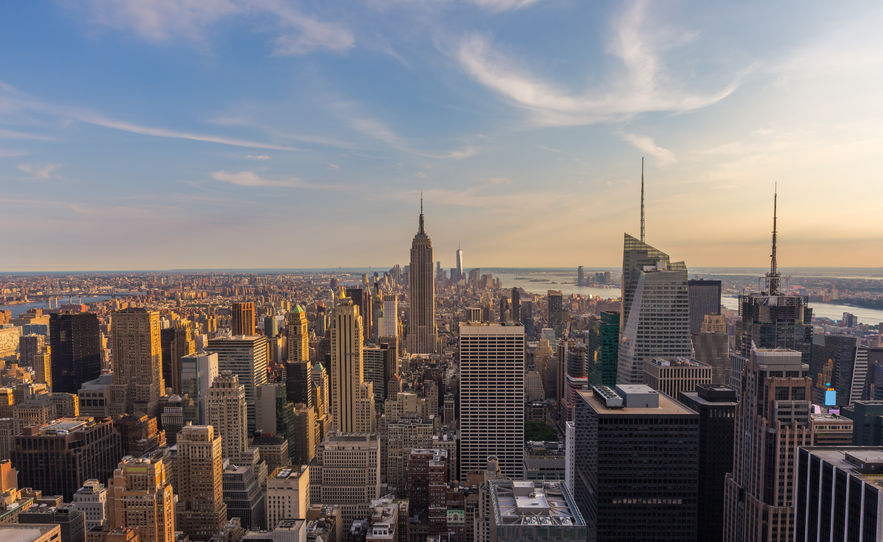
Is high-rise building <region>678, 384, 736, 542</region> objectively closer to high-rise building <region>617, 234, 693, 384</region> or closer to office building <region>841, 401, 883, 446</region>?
office building <region>841, 401, 883, 446</region>

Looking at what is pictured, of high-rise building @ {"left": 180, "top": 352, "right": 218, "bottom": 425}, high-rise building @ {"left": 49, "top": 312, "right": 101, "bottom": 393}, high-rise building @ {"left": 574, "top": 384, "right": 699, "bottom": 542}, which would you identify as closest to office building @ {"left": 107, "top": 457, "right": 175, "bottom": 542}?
high-rise building @ {"left": 574, "top": 384, "right": 699, "bottom": 542}

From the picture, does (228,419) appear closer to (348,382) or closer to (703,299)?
(348,382)

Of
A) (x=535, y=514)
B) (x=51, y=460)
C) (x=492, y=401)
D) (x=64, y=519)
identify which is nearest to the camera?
(x=535, y=514)

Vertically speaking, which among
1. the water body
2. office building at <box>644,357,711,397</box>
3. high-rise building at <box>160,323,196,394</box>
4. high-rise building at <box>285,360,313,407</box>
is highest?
the water body

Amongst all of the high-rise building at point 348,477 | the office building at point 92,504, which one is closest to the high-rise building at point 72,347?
the office building at point 92,504

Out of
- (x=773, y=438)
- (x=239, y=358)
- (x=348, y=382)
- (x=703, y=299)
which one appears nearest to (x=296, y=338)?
(x=239, y=358)

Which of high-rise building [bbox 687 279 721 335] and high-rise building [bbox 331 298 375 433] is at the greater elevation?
high-rise building [bbox 687 279 721 335]

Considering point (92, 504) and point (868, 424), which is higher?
point (868, 424)
